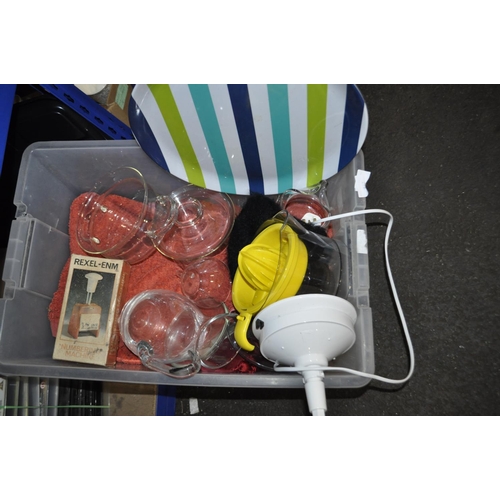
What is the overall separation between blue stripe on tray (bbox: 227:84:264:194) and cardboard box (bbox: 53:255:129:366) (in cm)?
30

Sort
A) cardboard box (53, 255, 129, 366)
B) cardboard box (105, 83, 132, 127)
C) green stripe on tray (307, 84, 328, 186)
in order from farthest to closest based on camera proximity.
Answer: cardboard box (105, 83, 132, 127) < cardboard box (53, 255, 129, 366) < green stripe on tray (307, 84, 328, 186)

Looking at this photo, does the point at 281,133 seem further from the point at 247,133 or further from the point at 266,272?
the point at 266,272

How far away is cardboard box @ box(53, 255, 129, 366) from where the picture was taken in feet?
2.49

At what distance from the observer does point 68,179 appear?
89 cm

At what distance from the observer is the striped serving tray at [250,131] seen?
650mm

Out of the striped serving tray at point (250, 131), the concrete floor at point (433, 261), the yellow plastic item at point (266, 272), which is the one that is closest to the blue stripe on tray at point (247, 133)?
the striped serving tray at point (250, 131)

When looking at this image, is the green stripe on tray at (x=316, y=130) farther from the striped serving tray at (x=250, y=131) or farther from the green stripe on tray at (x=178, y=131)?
the green stripe on tray at (x=178, y=131)

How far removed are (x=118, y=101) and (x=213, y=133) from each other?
362 mm

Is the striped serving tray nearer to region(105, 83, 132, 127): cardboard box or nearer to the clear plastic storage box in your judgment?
the clear plastic storage box

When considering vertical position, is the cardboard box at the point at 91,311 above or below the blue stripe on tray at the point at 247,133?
below

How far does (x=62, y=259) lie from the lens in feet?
2.93

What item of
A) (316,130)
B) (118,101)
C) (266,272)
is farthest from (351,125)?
(118,101)

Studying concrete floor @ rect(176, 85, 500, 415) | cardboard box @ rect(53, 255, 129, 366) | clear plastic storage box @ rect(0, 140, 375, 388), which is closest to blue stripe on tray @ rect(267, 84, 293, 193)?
clear plastic storage box @ rect(0, 140, 375, 388)

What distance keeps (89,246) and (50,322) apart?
0.18 metres
